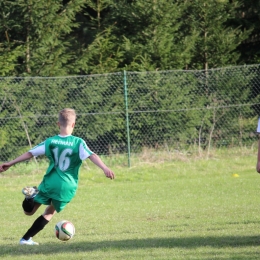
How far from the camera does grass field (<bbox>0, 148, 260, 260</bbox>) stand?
6.45 metres

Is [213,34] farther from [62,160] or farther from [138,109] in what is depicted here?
[62,160]

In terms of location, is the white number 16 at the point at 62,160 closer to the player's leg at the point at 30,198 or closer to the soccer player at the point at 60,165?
the soccer player at the point at 60,165

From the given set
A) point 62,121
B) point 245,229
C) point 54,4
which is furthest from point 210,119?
point 62,121

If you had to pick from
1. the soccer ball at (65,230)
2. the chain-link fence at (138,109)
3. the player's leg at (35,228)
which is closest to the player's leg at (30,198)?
the player's leg at (35,228)

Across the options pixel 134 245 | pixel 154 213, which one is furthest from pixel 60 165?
pixel 154 213

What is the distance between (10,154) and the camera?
14.4 meters

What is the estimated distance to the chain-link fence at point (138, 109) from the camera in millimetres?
14422

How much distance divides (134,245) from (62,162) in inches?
46.2

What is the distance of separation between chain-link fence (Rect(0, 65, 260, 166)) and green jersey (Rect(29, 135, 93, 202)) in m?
7.50

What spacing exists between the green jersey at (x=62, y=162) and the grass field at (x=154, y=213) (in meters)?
0.60

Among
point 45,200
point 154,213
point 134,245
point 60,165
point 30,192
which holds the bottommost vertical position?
point 154,213

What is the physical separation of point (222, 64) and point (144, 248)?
11531 mm

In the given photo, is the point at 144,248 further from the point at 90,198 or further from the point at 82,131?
the point at 82,131

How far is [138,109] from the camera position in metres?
15.3
